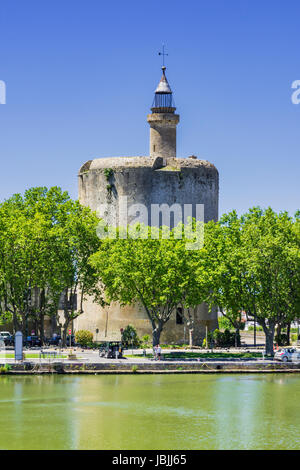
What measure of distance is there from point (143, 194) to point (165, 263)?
19.9 metres

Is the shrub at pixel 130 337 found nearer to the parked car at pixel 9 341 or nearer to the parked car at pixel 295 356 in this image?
the parked car at pixel 9 341

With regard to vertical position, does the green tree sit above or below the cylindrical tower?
below

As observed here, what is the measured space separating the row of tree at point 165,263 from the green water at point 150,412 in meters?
9.33

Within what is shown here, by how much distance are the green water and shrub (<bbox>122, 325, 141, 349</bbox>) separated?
21148mm

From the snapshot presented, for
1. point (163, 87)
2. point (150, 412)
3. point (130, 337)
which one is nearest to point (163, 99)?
point (163, 87)

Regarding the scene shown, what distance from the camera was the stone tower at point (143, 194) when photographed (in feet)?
267

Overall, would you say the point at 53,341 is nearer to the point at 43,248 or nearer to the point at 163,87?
the point at 43,248

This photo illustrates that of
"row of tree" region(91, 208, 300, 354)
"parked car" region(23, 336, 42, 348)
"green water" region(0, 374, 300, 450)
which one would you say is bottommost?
"green water" region(0, 374, 300, 450)

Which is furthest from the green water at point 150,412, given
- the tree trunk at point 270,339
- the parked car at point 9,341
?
the parked car at point 9,341

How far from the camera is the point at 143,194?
82.5 metres

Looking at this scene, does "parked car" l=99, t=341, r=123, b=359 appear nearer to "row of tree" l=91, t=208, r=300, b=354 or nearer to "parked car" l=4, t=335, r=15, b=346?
"row of tree" l=91, t=208, r=300, b=354

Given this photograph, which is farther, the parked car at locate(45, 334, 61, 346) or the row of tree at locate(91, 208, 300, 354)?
the parked car at locate(45, 334, 61, 346)

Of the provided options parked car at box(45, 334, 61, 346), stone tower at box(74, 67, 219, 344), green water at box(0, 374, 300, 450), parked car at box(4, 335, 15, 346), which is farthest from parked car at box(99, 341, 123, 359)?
stone tower at box(74, 67, 219, 344)

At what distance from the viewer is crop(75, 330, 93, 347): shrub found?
7738 centimetres
